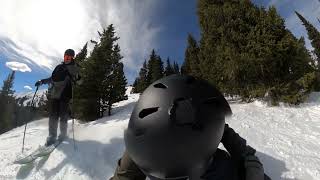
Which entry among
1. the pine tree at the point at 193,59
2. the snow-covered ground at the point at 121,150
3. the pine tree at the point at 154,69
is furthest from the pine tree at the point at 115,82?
the pine tree at the point at 154,69

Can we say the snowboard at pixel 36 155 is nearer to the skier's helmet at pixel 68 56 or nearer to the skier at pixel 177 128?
the skier's helmet at pixel 68 56

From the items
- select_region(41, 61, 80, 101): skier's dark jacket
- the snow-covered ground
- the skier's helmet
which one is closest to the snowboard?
the snow-covered ground

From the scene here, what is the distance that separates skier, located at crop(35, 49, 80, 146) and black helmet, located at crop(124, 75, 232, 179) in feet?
28.2

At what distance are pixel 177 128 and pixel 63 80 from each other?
9021 millimetres

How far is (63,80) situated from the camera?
10.1m

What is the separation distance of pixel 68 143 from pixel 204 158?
8.42 metres

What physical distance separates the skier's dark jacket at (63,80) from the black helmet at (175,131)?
860 cm

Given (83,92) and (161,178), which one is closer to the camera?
(161,178)

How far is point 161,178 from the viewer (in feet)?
6.11

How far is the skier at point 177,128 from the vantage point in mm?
1771

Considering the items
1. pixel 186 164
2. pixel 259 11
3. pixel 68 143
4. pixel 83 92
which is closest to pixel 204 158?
pixel 186 164

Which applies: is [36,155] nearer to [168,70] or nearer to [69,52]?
[69,52]

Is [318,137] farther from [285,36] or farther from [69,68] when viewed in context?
[69,68]

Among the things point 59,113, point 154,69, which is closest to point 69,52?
point 59,113
